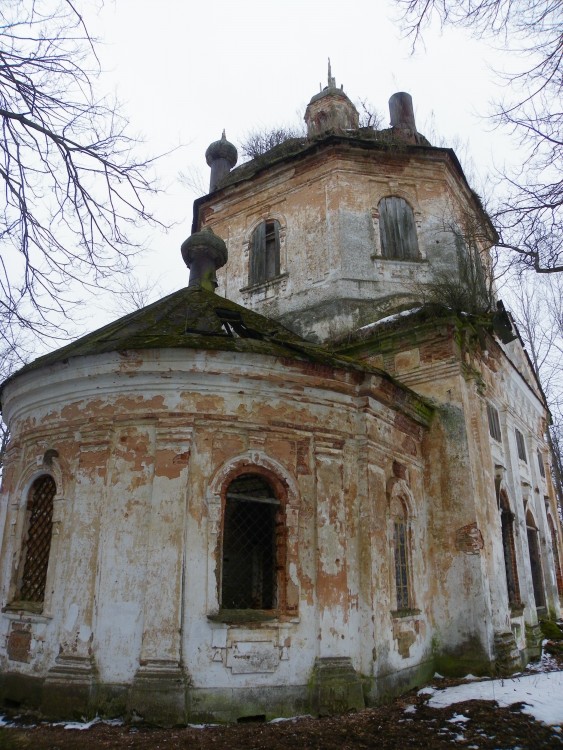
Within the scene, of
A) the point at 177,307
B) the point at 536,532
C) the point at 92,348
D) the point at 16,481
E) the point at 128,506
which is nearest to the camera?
the point at 128,506

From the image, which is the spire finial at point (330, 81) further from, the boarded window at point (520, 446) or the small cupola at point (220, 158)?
the boarded window at point (520, 446)

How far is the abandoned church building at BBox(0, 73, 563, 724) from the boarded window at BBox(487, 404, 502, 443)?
21 cm

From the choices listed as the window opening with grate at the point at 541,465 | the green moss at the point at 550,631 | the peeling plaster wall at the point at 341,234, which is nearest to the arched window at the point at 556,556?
A: the window opening with grate at the point at 541,465

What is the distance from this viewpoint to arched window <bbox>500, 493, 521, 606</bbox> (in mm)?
10438

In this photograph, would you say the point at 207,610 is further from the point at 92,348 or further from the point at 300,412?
the point at 92,348

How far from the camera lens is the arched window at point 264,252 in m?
12.9

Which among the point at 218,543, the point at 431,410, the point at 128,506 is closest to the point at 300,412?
the point at 218,543

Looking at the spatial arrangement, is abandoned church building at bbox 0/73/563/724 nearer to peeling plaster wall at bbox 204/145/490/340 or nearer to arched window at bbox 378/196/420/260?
peeling plaster wall at bbox 204/145/490/340

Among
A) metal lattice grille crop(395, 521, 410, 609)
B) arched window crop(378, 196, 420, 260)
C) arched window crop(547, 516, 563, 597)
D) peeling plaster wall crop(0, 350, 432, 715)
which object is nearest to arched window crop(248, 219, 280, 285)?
arched window crop(378, 196, 420, 260)

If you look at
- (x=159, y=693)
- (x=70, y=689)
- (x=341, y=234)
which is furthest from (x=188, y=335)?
(x=341, y=234)

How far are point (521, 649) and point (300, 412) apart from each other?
224 inches

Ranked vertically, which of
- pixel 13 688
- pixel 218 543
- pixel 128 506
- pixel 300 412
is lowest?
pixel 13 688

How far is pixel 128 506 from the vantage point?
6.72 m

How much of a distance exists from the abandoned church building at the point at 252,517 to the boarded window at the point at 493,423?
0.21 metres
